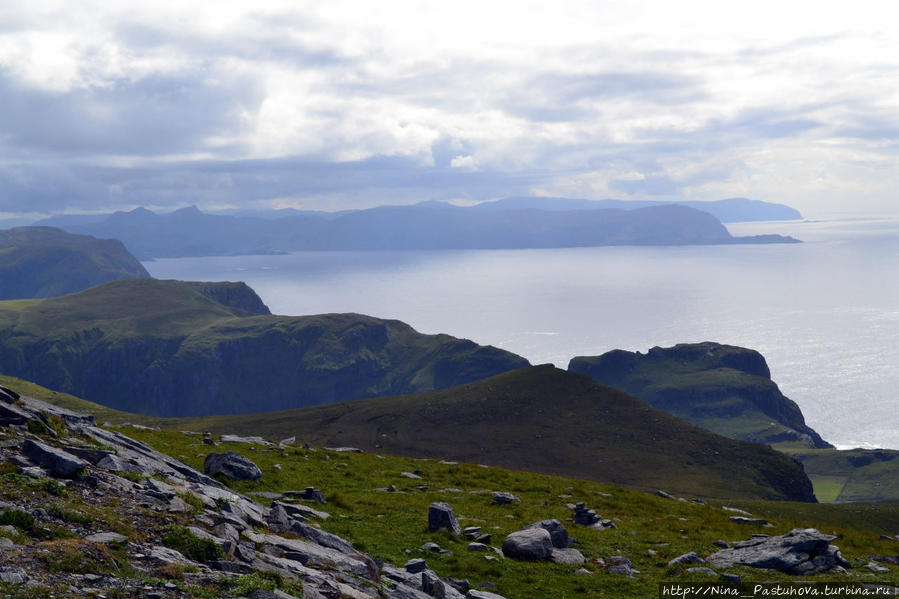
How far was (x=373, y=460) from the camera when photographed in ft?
160

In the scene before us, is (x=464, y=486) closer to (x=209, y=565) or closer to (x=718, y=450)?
(x=209, y=565)

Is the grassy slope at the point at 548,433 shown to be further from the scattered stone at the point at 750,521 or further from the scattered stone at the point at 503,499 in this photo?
the scattered stone at the point at 503,499

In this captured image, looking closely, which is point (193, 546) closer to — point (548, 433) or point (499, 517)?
point (499, 517)

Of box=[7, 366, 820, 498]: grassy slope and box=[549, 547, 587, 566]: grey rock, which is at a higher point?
Result: box=[549, 547, 587, 566]: grey rock

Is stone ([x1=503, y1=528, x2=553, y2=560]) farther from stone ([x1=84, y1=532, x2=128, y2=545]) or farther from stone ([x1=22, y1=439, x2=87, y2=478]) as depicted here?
stone ([x1=22, y1=439, x2=87, y2=478])

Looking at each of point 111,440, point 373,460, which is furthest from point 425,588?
point 373,460

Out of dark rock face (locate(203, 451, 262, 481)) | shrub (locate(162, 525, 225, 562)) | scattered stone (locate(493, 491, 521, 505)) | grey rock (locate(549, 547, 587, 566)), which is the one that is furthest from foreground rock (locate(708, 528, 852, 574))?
dark rock face (locate(203, 451, 262, 481))

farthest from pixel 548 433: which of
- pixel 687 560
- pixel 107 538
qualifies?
pixel 107 538

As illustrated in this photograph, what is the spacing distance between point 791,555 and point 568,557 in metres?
8.80

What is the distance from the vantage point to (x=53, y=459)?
19.3 m

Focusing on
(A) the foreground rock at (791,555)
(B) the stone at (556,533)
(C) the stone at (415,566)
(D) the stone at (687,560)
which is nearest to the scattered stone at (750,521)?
(A) the foreground rock at (791,555)

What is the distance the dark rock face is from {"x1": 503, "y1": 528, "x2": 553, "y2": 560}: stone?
1422 cm

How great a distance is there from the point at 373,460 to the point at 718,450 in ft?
393

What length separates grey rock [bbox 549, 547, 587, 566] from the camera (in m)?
24.9
